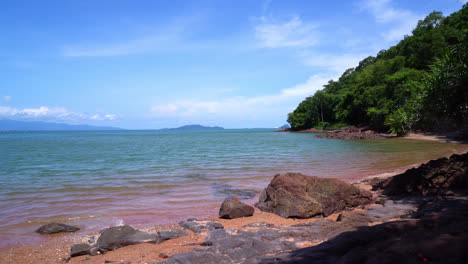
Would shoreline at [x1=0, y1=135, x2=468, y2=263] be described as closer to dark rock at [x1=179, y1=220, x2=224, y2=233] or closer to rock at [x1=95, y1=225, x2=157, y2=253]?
rock at [x1=95, y1=225, x2=157, y2=253]

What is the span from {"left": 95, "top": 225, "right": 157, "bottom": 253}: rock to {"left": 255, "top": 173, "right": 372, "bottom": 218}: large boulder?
11.6 ft

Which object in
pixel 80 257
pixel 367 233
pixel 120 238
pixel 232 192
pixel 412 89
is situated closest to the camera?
pixel 367 233

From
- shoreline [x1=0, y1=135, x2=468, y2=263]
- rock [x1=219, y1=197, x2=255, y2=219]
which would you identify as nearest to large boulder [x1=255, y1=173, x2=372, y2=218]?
rock [x1=219, y1=197, x2=255, y2=219]

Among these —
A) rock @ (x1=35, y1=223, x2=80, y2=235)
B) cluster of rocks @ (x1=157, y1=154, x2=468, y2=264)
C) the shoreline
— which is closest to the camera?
cluster of rocks @ (x1=157, y1=154, x2=468, y2=264)

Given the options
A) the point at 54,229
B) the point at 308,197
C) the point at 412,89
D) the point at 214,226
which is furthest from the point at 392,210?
the point at 412,89

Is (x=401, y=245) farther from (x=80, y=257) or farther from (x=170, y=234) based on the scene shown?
(x=80, y=257)

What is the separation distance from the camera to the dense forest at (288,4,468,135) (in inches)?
357

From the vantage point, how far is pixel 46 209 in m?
8.65

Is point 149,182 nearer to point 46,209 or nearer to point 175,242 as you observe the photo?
point 46,209

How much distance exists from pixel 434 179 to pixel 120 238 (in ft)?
26.6

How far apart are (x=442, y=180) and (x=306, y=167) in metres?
9.18

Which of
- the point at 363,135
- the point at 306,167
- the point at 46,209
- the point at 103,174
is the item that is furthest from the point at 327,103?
the point at 46,209

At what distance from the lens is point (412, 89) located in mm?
29906

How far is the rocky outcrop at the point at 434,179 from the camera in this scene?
712cm
